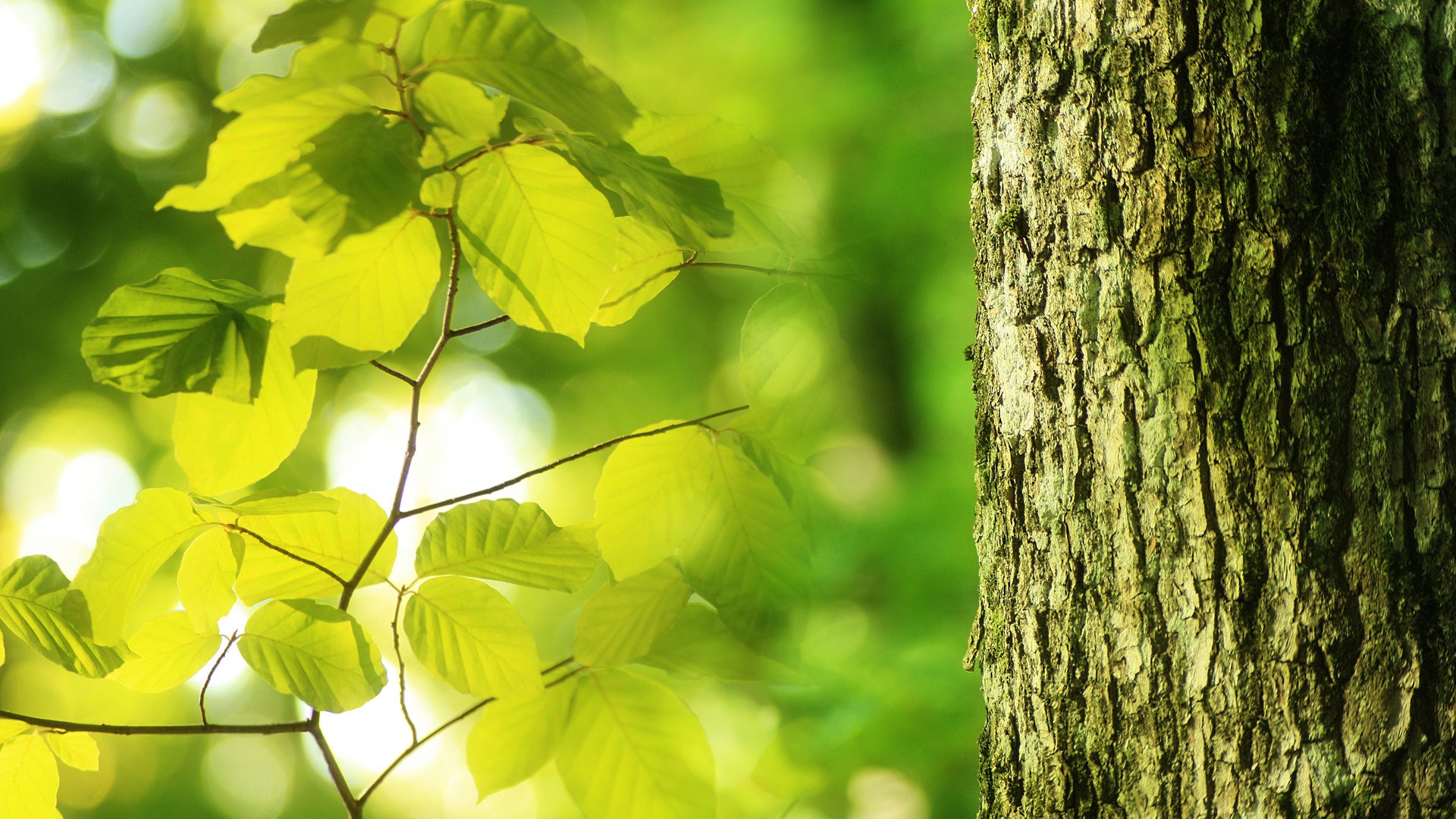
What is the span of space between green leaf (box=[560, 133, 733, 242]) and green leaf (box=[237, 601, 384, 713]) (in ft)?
0.93

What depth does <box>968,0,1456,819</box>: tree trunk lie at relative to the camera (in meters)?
0.39

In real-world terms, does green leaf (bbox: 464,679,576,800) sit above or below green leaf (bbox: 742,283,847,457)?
below

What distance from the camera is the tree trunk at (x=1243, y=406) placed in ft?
1.28

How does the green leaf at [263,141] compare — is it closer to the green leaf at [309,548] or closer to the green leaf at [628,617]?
the green leaf at [309,548]

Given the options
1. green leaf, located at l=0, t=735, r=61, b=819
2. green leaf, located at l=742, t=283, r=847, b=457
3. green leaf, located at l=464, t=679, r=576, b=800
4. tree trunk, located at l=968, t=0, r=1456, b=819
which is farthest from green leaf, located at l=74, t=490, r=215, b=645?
tree trunk, located at l=968, t=0, r=1456, b=819

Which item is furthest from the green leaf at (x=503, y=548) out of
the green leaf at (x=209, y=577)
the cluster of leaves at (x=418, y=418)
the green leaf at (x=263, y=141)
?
the green leaf at (x=263, y=141)

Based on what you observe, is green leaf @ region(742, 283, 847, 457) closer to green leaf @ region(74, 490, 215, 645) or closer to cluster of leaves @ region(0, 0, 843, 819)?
cluster of leaves @ region(0, 0, 843, 819)

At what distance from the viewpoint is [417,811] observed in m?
2.81

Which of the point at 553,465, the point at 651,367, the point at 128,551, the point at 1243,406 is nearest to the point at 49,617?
the point at 128,551

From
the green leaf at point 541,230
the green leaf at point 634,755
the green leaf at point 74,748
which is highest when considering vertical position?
the green leaf at point 541,230

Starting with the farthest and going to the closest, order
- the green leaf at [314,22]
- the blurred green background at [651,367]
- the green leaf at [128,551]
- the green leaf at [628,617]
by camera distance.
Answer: the blurred green background at [651,367], the green leaf at [628,617], the green leaf at [128,551], the green leaf at [314,22]

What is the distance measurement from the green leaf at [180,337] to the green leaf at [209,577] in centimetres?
9

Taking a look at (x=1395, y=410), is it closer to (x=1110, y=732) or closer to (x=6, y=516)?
(x=1110, y=732)

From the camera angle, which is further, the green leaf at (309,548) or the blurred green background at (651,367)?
the blurred green background at (651,367)
